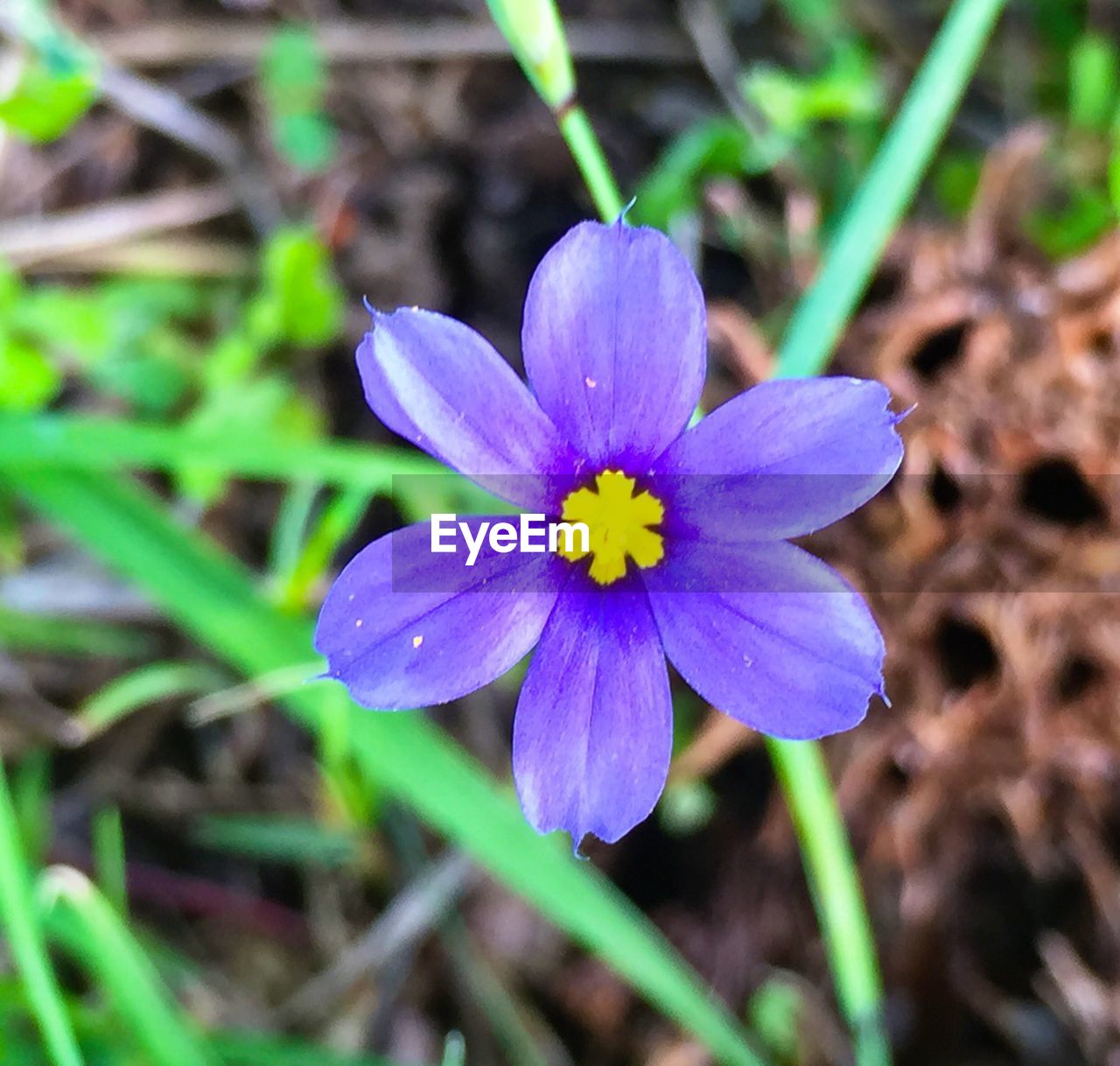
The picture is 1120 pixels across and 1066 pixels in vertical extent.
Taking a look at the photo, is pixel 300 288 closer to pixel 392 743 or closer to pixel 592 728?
pixel 392 743

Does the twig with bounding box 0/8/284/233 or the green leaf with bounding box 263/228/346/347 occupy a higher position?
the twig with bounding box 0/8/284/233

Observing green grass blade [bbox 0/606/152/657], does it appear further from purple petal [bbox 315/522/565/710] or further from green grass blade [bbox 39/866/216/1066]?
purple petal [bbox 315/522/565/710]

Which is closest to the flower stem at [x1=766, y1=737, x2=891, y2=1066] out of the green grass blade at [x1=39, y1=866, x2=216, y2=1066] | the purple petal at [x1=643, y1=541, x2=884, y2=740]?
the purple petal at [x1=643, y1=541, x2=884, y2=740]

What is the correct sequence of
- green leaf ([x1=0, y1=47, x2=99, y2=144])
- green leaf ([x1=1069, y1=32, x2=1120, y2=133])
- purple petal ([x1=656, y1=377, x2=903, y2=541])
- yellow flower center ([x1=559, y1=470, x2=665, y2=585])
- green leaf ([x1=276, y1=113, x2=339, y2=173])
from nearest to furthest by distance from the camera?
purple petal ([x1=656, y1=377, x2=903, y2=541]) → yellow flower center ([x1=559, y1=470, x2=665, y2=585]) → green leaf ([x1=0, y1=47, x2=99, y2=144]) → green leaf ([x1=1069, y1=32, x2=1120, y2=133]) → green leaf ([x1=276, y1=113, x2=339, y2=173])

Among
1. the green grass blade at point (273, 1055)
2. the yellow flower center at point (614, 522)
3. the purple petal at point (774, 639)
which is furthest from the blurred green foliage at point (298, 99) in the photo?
the green grass blade at point (273, 1055)

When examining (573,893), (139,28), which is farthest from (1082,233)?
(139,28)
